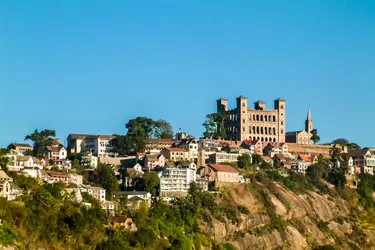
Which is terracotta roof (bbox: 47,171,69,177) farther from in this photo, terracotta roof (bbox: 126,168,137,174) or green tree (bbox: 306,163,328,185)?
green tree (bbox: 306,163,328,185)

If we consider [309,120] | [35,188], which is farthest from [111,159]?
[309,120]

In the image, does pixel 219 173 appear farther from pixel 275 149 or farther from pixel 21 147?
pixel 21 147

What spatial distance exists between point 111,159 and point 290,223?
21.7 m

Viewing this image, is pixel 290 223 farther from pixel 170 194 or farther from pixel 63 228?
pixel 63 228

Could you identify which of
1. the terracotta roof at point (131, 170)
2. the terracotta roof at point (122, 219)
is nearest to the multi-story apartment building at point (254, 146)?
the terracotta roof at point (131, 170)

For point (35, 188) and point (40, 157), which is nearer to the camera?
point (35, 188)

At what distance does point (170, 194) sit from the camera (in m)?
102

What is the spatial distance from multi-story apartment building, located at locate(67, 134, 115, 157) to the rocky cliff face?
17833 mm

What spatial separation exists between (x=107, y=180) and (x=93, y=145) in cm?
1989

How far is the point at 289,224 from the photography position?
109062 mm

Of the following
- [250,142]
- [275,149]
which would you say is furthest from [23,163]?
[275,149]

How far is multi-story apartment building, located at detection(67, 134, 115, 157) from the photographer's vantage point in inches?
4619

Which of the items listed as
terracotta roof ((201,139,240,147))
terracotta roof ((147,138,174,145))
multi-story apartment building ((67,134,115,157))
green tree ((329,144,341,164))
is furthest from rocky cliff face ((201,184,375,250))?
multi-story apartment building ((67,134,115,157))

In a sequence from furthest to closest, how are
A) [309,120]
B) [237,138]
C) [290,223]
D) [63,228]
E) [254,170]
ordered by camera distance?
[309,120]
[237,138]
[254,170]
[290,223]
[63,228]
